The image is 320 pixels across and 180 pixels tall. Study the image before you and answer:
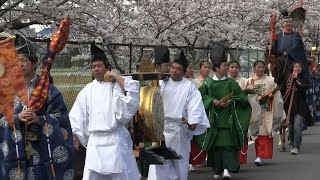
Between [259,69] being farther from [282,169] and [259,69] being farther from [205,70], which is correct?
[282,169]

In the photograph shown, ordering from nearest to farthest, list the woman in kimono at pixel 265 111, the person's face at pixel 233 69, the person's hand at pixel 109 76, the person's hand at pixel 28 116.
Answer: the person's hand at pixel 28 116
the person's hand at pixel 109 76
the person's face at pixel 233 69
the woman in kimono at pixel 265 111

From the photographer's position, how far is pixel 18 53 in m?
5.81

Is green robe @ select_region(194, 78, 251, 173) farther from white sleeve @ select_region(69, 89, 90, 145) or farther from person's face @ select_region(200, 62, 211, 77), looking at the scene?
white sleeve @ select_region(69, 89, 90, 145)

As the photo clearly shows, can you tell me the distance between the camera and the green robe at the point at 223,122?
10.3 metres

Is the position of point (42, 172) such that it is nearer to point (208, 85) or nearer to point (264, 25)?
point (208, 85)

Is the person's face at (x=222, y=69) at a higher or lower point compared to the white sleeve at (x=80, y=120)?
higher

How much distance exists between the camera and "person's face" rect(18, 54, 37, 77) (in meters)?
5.79

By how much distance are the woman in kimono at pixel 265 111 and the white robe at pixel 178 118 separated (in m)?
2.76

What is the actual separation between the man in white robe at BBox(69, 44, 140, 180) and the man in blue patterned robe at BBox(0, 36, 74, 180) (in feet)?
3.17

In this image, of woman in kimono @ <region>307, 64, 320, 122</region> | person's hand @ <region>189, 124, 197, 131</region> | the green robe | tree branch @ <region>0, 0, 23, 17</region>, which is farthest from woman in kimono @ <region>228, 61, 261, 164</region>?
woman in kimono @ <region>307, 64, 320, 122</region>

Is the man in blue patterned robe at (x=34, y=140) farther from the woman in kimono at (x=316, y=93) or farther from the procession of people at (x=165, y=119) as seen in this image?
the woman in kimono at (x=316, y=93)

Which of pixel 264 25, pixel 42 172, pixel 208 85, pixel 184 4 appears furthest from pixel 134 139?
pixel 264 25

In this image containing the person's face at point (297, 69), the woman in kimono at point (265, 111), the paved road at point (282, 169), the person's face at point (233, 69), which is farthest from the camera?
the person's face at point (297, 69)

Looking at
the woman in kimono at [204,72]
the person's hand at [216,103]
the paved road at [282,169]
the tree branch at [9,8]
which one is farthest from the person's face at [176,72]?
the tree branch at [9,8]
